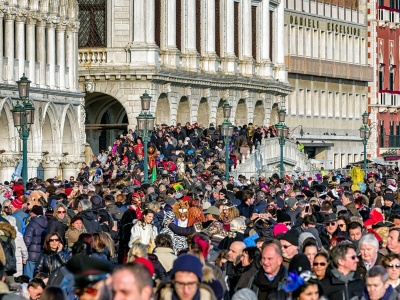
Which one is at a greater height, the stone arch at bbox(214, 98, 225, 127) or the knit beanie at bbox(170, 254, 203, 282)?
the stone arch at bbox(214, 98, 225, 127)

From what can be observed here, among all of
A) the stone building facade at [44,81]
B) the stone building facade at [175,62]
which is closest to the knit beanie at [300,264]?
the stone building facade at [44,81]

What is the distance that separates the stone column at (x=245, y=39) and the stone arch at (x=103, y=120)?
803cm

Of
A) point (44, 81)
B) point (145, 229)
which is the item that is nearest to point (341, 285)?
point (145, 229)

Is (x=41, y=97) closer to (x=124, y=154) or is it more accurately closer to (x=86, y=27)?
(x=124, y=154)

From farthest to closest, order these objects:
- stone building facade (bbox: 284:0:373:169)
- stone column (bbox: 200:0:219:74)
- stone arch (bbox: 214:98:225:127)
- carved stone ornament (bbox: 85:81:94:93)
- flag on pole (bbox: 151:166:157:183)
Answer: stone building facade (bbox: 284:0:373:169) → stone arch (bbox: 214:98:225:127) → stone column (bbox: 200:0:219:74) → carved stone ornament (bbox: 85:81:94:93) → flag on pole (bbox: 151:166:157:183)

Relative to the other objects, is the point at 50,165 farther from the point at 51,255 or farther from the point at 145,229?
the point at 51,255

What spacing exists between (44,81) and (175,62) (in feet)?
40.0

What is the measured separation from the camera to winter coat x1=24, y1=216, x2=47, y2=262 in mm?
22684

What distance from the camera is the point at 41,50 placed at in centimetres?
5378

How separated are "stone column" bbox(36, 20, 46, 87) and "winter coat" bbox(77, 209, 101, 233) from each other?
1176 inches

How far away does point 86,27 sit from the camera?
210 ft

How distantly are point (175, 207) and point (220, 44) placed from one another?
47.0 m

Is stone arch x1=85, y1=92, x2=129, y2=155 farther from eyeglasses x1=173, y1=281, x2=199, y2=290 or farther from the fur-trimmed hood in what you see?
eyeglasses x1=173, y1=281, x2=199, y2=290

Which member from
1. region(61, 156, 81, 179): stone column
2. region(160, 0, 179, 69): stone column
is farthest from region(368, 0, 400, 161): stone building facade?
region(61, 156, 81, 179): stone column
